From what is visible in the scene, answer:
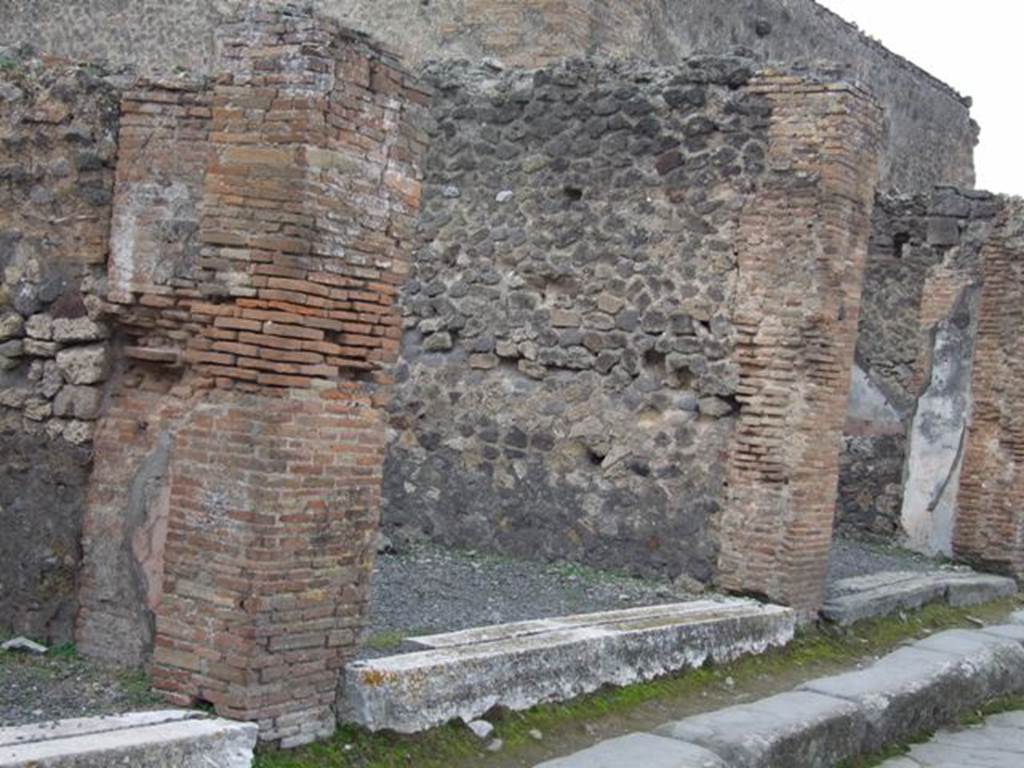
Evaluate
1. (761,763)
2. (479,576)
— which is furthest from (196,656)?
(479,576)

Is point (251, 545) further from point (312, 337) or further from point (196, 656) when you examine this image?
point (312, 337)

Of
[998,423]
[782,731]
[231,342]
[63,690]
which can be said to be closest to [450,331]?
[782,731]

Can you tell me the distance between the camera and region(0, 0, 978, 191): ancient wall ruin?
1414 centimetres

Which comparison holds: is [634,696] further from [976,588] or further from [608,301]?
[976,588]

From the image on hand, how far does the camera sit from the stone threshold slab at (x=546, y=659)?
17.4 ft

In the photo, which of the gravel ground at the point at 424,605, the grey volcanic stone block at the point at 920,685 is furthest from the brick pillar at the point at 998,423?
the grey volcanic stone block at the point at 920,685

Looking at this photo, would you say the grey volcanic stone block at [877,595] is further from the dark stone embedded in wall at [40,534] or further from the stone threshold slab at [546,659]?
the dark stone embedded in wall at [40,534]

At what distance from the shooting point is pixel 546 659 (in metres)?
6.11

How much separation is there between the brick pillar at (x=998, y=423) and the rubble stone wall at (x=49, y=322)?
8.39 meters

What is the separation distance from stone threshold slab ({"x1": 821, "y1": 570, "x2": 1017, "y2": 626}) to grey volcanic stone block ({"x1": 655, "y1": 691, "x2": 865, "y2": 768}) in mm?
1783

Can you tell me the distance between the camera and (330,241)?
5.03 m

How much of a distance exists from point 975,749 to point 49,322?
5.14 metres

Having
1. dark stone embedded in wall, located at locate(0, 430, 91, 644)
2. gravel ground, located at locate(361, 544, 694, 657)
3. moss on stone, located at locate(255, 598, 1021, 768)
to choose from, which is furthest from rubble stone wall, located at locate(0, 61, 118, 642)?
gravel ground, located at locate(361, 544, 694, 657)

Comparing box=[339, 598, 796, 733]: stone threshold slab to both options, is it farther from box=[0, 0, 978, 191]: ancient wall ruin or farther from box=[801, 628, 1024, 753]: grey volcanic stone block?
box=[0, 0, 978, 191]: ancient wall ruin
